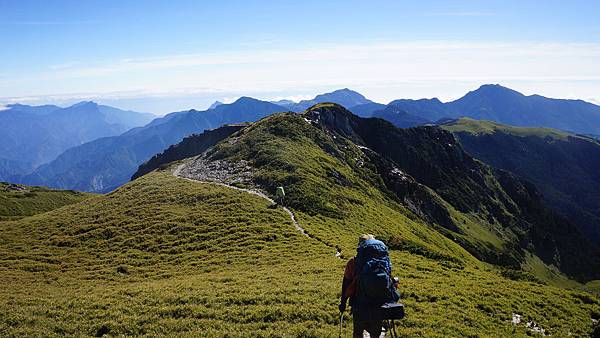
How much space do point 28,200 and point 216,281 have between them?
13405cm

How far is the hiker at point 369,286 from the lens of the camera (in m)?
12.5

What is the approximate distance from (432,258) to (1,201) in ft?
453

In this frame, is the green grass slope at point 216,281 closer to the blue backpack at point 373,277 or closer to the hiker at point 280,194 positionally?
the hiker at point 280,194

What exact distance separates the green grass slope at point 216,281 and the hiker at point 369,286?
5169 mm

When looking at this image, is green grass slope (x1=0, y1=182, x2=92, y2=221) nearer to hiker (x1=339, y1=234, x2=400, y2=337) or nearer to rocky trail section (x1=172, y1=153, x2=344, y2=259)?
rocky trail section (x1=172, y1=153, x2=344, y2=259)

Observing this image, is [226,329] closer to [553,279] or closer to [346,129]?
[346,129]

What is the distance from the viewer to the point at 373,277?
12508 mm

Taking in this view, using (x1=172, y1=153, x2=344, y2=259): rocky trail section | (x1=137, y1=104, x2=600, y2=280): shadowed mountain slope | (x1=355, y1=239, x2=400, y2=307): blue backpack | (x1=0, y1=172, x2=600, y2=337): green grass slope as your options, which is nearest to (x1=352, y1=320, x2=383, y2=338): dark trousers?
(x1=355, y1=239, x2=400, y2=307): blue backpack

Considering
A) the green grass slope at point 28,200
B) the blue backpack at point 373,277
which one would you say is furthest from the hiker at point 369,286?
the green grass slope at point 28,200

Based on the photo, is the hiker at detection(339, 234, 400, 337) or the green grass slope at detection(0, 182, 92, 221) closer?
the hiker at detection(339, 234, 400, 337)

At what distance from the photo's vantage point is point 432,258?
38.8 m

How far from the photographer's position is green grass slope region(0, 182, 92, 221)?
382 feet

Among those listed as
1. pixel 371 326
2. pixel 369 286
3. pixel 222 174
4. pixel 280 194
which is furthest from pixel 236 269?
pixel 222 174

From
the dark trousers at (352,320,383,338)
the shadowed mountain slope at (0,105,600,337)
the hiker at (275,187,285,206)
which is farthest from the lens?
the hiker at (275,187,285,206)
